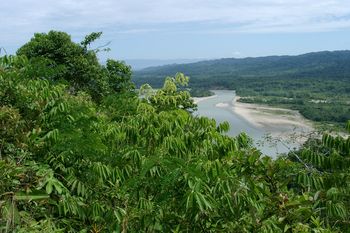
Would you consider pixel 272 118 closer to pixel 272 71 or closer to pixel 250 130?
pixel 250 130

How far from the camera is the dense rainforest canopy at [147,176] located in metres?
2.77

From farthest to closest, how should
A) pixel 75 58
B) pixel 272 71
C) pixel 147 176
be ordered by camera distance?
pixel 272 71, pixel 75 58, pixel 147 176

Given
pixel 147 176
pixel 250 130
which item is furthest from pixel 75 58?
pixel 250 130

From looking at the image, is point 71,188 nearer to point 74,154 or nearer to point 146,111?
point 74,154

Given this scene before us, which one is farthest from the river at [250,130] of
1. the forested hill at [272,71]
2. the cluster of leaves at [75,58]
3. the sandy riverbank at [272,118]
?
the forested hill at [272,71]

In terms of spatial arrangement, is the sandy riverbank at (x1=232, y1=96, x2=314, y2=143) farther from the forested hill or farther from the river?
the forested hill

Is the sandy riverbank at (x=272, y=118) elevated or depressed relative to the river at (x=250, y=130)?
depressed

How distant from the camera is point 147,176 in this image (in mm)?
3117

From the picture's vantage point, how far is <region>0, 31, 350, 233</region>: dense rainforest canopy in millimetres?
2773

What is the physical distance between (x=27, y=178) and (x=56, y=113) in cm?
128

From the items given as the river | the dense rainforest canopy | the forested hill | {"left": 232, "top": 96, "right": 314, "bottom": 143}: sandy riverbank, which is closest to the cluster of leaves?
the river

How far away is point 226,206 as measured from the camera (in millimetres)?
2834

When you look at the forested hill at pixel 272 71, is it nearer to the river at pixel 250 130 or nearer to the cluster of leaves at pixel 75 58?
the river at pixel 250 130

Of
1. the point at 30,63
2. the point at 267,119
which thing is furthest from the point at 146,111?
the point at 267,119
